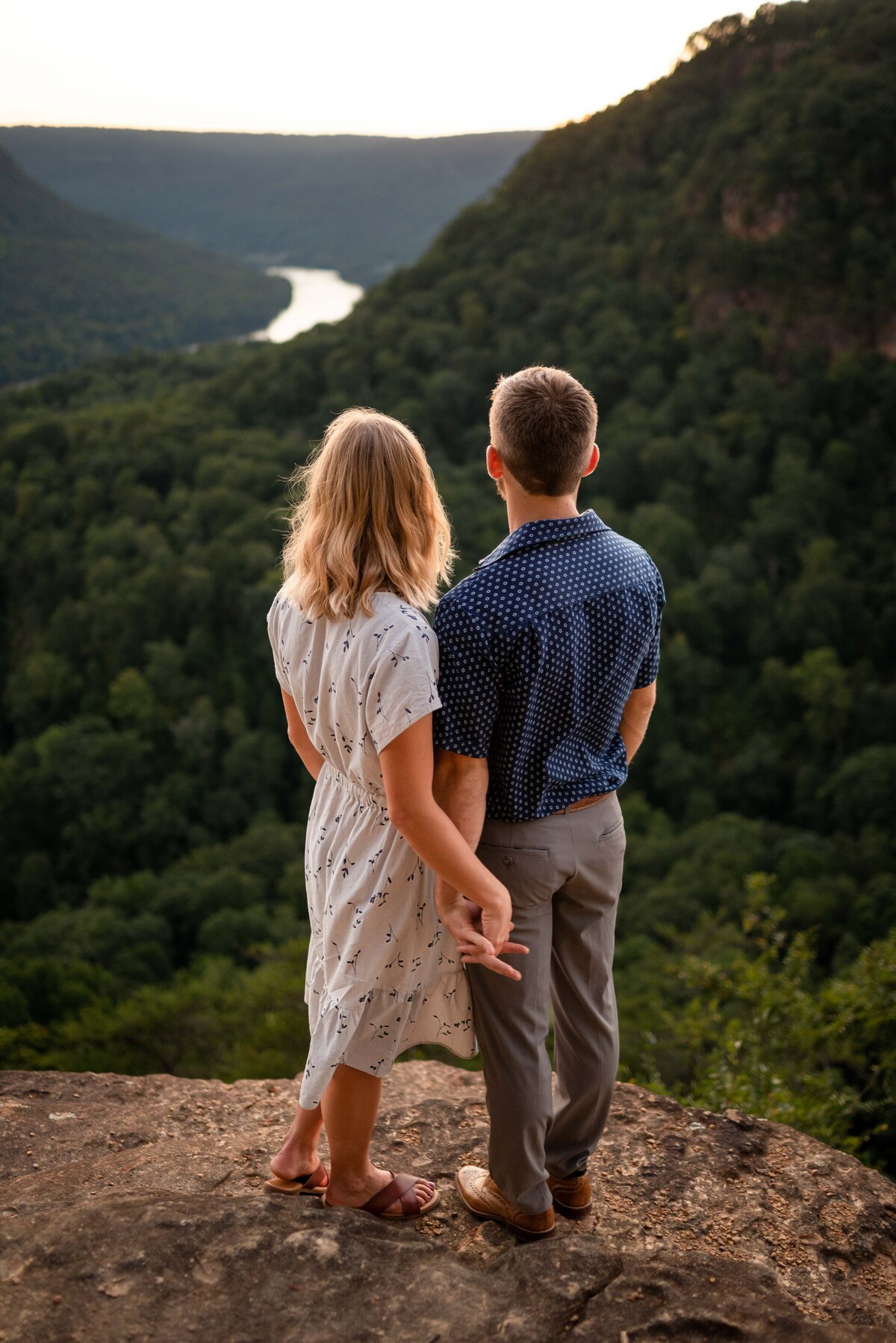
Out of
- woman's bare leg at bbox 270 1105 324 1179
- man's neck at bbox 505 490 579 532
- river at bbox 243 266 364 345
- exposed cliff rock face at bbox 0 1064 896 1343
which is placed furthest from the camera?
river at bbox 243 266 364 345

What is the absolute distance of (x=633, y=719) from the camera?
237 cm

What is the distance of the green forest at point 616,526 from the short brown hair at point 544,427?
1787 cm

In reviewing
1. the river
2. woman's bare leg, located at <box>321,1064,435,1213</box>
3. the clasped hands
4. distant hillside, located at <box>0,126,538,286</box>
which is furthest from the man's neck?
distant hillside, located at <box>0,126,538,286</box>

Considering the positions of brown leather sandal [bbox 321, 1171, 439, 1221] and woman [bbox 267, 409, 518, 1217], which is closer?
woman [bbox 267, 409, 518, 1217]

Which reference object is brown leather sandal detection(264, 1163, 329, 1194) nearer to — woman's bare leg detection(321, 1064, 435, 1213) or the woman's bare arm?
woman's bare leg detection(321, 1064, 435, 1213)

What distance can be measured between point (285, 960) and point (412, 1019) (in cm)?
1981

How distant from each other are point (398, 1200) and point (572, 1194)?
0.46 meters

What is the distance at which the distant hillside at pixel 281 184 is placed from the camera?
105938mm

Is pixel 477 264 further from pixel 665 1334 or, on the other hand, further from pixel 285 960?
pixel 665 1334

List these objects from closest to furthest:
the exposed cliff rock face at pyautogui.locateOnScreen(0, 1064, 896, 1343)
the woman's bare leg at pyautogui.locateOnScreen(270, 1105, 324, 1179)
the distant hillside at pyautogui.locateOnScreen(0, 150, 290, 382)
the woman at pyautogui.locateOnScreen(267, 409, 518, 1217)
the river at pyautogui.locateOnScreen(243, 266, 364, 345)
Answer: the exposed cliff rock face at pyautogui.locateOnScreen(0, 1064, 896, 1343) → the woman at pyautogui.locateOnScreen(267, 409, 518, 1217) → the woman's bare leg at pyautogui.locateOnScreen(270, 1105, 324, 1179) → the distant hillside at pyautogui.locateOnScreen(0, 150, 290, 382) → the river at pyautogui.locateOnScreen(243, 266, 364, 345)

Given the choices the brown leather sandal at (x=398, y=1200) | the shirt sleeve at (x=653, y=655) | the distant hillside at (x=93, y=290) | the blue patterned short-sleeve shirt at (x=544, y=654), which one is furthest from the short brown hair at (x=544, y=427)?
the distant hillside at (x=93, y=290)

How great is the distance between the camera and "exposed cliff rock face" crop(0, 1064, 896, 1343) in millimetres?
1793

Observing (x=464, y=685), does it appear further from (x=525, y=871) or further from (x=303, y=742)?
(x=303, y=742)

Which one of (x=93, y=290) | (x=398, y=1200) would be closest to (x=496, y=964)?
(x=398, y=1200)
